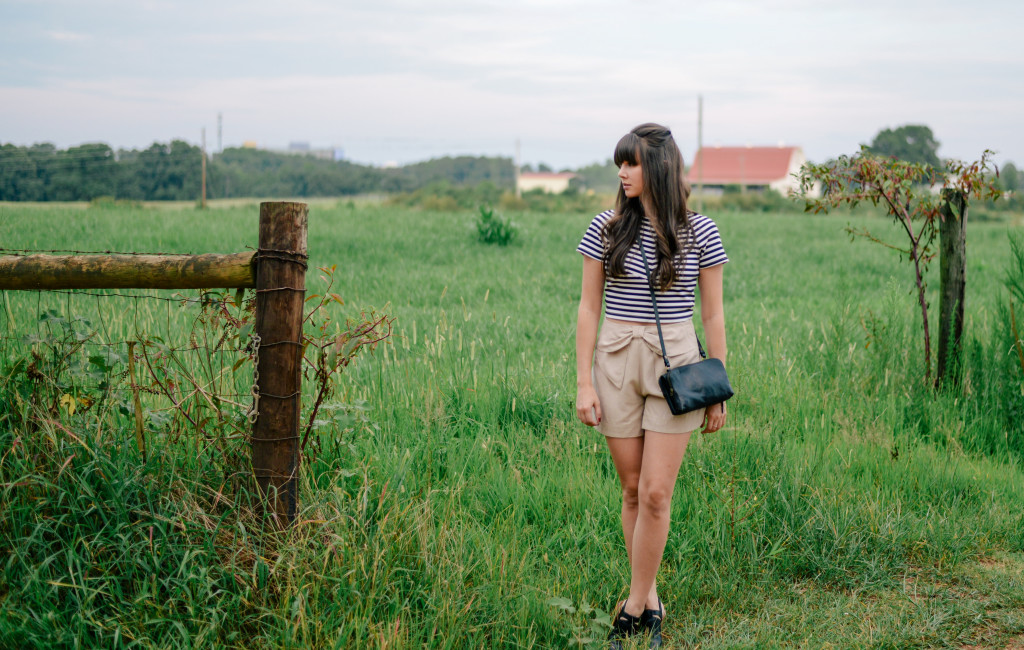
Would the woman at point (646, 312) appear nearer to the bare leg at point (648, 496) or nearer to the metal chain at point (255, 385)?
the bare leg at point (648, 496)

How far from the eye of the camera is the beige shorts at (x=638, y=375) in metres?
2.89

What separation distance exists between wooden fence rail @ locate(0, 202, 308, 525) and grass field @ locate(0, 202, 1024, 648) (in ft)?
0.73

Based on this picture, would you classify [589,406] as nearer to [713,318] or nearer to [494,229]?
[713,318]

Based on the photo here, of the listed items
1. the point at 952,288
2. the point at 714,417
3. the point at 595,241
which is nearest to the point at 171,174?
the point at 952,288

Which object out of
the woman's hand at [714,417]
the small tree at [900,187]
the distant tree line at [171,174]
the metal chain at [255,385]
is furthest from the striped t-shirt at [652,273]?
the distant tree line at [171,174]

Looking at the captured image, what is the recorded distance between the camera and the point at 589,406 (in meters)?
2.96

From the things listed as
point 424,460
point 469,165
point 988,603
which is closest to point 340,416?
point 424,460

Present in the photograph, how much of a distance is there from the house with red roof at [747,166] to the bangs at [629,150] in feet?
249

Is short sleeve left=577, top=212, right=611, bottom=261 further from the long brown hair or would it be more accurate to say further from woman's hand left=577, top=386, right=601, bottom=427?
woman's hand left=577, top=386, right=601, bottom=427

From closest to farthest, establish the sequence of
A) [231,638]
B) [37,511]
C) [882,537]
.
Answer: [231,638], [37,511], [882,537]

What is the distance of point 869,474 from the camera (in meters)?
4.36

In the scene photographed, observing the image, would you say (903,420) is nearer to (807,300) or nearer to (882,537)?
(882,537)

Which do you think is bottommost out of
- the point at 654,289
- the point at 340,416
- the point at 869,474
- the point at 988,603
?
the point at 988,603

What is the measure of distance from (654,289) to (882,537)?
2.07 meters
